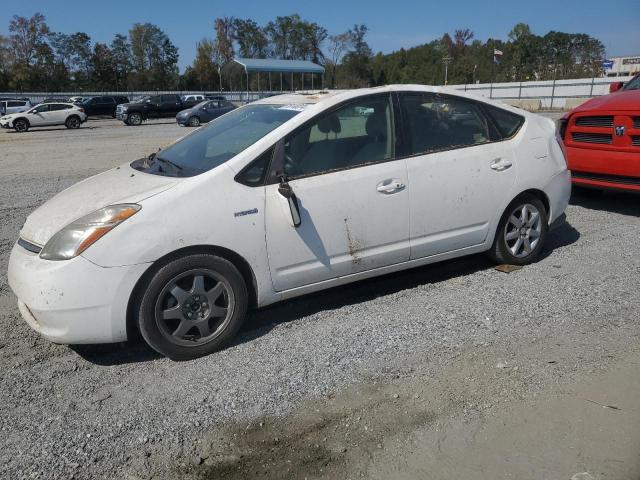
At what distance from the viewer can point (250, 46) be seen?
294ft

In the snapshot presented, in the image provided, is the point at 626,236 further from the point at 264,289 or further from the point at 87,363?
the point at 87,363

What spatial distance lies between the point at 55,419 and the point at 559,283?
155 inches

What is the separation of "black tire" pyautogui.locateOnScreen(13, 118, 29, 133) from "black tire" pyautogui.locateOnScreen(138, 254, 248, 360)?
3061 cm

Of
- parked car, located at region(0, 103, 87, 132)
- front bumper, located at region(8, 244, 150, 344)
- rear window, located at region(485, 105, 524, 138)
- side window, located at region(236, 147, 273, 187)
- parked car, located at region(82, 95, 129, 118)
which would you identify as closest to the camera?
front bumper, located at region(8, 244, 150, 344)

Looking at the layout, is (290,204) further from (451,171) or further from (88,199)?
(451,171)

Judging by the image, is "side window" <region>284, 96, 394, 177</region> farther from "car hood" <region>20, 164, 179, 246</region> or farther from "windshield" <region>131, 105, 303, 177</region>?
"car hood" <region>20, 164, 179, 246</region>

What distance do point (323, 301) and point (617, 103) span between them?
480 cm

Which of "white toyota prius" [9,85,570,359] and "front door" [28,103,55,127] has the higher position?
"white toyota prius" [9,85,570,359]

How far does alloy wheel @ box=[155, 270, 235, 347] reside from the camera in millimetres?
3533

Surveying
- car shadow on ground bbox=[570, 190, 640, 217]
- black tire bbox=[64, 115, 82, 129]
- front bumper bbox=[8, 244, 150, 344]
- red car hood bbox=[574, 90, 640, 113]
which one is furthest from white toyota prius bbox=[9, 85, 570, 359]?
black tire bbox=[64, 115, 82, 129]

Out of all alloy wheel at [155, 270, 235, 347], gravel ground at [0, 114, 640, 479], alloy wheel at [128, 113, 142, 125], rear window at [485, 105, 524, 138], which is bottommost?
alloy wheel at [128, 113, 142, 125]

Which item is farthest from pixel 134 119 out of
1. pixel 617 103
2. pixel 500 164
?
pixel 500 164

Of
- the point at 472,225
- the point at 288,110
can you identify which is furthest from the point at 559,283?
the point at 288,110

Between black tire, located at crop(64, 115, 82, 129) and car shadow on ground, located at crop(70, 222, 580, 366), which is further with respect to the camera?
black tire, located at crop(64, 115, 82, 129)
